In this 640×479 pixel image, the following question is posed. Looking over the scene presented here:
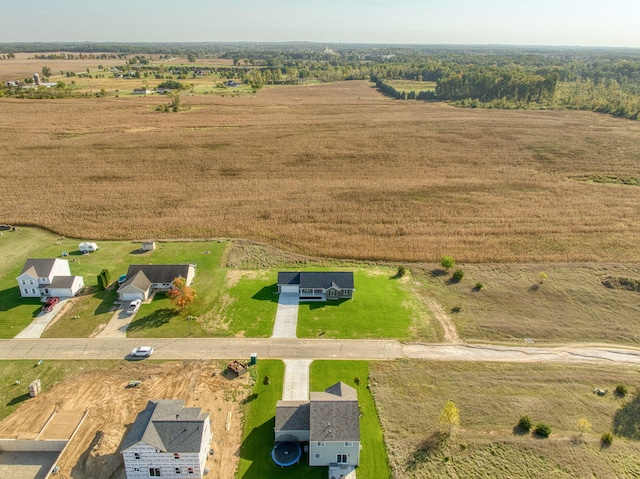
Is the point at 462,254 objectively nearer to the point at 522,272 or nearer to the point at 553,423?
the point at 522,272

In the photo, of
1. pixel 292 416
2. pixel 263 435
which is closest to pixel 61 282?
pixel 263 435

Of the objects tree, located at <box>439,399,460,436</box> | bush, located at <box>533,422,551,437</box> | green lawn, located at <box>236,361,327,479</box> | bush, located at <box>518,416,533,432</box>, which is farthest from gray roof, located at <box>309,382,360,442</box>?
bush, located at <box>533,422,551,437</box>

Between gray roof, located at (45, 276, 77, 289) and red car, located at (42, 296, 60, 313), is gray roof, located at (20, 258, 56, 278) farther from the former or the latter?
red car, located at (42, 296, 60, 313)

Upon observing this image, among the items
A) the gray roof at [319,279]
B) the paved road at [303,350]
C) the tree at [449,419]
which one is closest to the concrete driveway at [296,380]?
the paved road at [303,350]

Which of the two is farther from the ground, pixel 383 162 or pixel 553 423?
pixel 383 162

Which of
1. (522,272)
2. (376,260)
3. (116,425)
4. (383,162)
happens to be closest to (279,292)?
(376,260)

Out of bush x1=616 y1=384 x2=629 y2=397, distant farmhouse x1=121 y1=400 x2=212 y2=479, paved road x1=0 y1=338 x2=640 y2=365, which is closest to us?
distant farmhouse x1=121 y1=400 x2=212 y2=479

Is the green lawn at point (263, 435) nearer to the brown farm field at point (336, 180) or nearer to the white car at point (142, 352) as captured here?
the white car at point (142, 352)

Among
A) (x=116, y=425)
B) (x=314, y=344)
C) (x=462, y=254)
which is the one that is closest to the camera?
(x=116, y=425)
